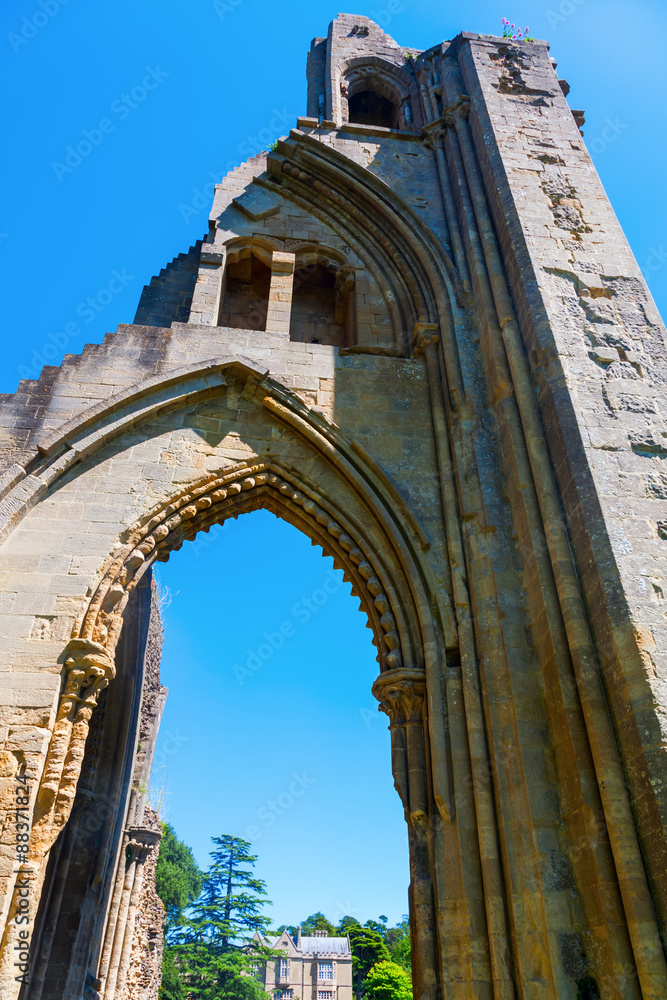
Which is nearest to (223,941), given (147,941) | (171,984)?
(171,984)

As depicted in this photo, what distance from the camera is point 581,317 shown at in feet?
20.9

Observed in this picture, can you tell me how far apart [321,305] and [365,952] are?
26.1 metres

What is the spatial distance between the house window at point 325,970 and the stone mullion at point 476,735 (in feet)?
120

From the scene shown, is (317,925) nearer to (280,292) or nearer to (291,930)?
(291,930)

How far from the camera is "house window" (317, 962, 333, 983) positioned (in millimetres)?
35125

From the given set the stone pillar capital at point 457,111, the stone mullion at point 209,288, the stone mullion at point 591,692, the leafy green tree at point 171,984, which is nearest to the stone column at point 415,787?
the stone mullion at point 591,692

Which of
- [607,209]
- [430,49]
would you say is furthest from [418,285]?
[430,49]

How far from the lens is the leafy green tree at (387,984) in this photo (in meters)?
23.1

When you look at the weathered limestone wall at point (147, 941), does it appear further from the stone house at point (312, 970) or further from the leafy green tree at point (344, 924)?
the leafy green tree at point (344, 924)

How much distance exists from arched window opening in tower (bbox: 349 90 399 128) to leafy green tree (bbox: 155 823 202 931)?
24846 millimetres

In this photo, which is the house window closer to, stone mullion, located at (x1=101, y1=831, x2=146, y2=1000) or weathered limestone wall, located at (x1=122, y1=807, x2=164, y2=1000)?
weathered limestone wall, located at (x1=122, y1=807, x2=164, y2=1000)

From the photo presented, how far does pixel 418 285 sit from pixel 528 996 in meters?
6.96

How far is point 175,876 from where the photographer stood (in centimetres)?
2997

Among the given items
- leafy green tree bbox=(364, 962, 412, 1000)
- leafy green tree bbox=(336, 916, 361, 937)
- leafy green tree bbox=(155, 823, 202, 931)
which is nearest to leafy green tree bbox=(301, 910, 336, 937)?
leafy green tree bbox=(336, 916, 361, 937)
